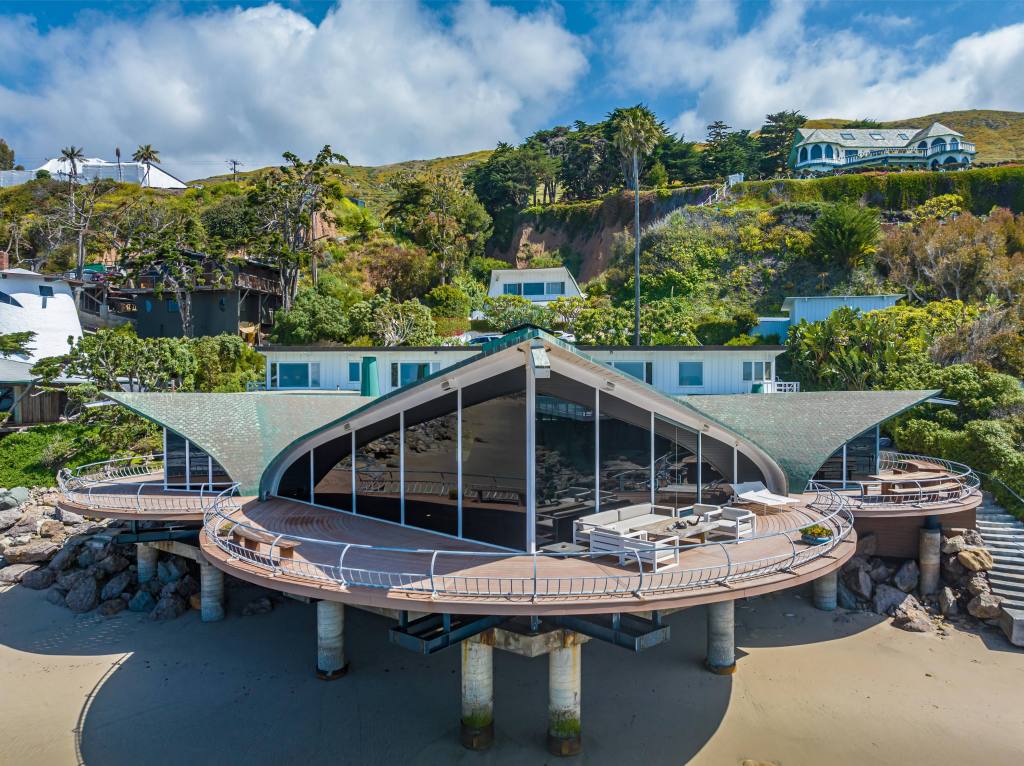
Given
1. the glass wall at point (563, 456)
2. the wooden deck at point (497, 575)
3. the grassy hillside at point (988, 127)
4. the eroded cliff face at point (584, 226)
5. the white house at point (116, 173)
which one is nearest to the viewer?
the wooden deck at point (497, 575)

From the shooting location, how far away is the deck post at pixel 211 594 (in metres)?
16.2

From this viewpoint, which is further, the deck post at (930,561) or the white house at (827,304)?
the white house at (827,304)

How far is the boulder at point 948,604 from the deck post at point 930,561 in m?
0.49

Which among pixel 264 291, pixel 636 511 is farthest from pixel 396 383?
pixel 264 291

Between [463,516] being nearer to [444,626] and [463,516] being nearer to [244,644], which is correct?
[444,626]

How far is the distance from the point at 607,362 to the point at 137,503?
15.4 m

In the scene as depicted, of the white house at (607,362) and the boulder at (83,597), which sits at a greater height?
the white house at (607,362)

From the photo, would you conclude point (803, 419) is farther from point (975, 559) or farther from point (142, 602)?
point (142, 602)

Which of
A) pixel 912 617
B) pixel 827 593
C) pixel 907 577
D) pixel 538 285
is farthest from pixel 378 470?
pixel 538 285

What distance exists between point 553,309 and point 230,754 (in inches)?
1336

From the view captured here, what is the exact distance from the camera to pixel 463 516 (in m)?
13.1

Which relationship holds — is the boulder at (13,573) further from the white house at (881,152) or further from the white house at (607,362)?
the white house at (881,152)

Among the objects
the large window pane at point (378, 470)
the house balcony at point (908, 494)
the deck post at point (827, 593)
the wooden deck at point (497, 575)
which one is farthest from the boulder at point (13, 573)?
the house balcony at point (908, 494)

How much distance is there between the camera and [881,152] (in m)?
72.9
